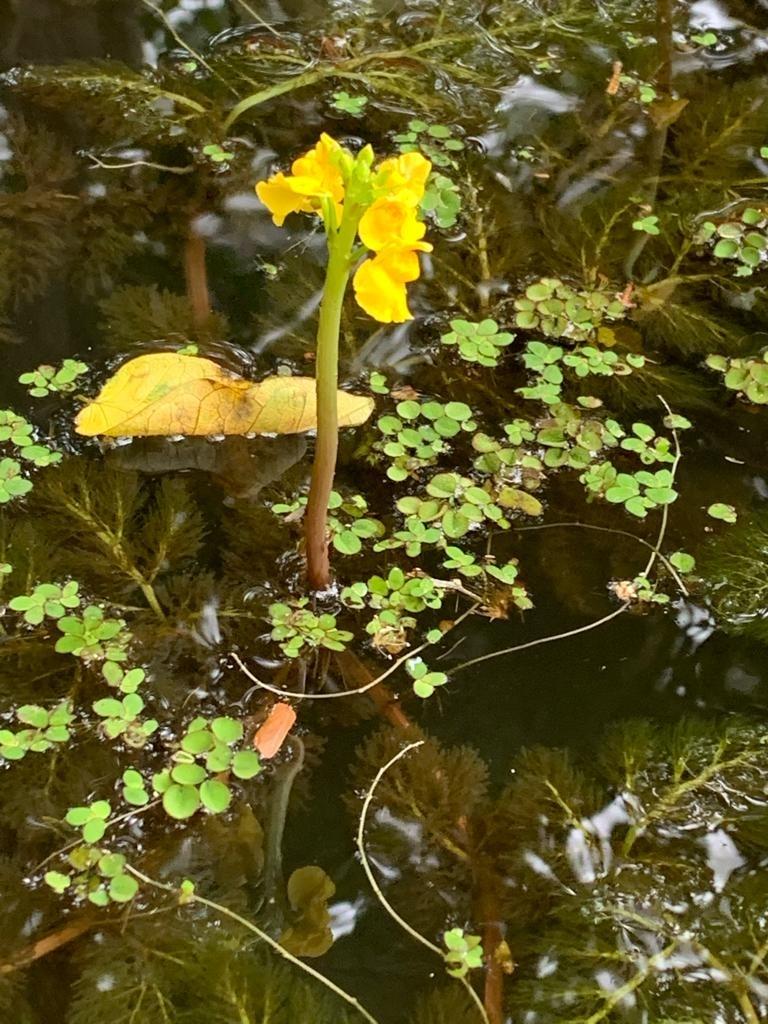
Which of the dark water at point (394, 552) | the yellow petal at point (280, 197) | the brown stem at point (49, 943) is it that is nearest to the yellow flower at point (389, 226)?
the yellow petal at point (280, 197)

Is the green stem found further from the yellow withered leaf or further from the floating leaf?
the floating leaf

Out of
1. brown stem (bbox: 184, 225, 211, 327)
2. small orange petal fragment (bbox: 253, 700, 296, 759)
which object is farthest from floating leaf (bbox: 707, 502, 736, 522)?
brown stem (bbox: 184, 225, 211, 327)

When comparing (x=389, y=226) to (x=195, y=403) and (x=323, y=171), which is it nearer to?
(x=323, y=171)

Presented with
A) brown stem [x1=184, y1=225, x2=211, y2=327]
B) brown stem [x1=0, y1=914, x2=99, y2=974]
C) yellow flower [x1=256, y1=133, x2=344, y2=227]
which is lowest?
brown stem [x1=0, y1=914, x2=99, y2=974]

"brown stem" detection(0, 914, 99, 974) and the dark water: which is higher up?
the dark water

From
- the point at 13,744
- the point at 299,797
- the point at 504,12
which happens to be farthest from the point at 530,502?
the point at 504,12

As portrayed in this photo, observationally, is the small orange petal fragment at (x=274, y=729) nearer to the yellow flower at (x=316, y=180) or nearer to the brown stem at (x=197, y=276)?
the yellow flower at (x=316, y=180)
